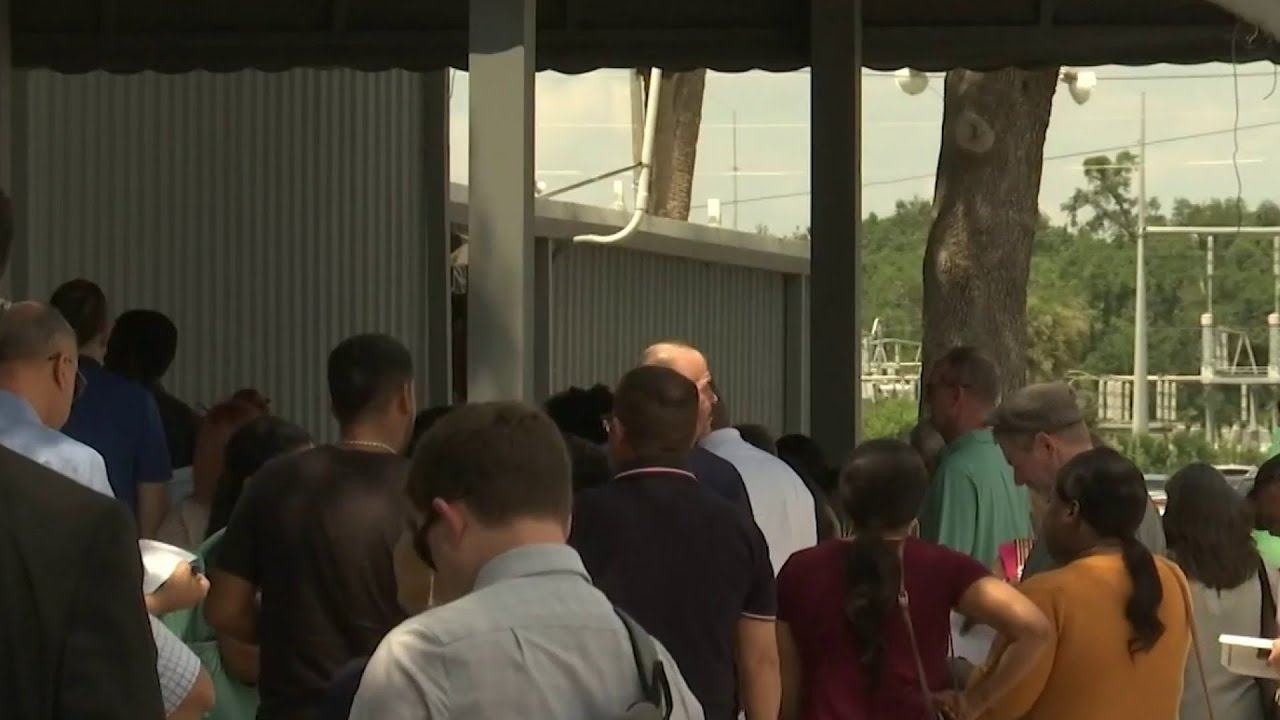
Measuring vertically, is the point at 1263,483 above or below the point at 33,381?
below

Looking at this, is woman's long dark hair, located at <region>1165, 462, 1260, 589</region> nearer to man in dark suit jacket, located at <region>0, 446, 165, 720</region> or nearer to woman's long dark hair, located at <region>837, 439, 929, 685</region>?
woman's long dark hair, located at <region>837, 439, 929, 685</region>

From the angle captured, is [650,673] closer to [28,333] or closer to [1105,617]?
[28,333]

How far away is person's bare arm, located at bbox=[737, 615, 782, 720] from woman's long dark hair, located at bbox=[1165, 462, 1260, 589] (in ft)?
6.15

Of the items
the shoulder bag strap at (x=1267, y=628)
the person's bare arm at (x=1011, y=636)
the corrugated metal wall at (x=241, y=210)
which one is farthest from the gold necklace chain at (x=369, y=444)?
the corrugated metal wall at (x=241, y=210)

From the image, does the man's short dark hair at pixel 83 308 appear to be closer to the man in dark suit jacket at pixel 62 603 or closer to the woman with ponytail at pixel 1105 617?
the woman with ponytail at pixel 1105 617

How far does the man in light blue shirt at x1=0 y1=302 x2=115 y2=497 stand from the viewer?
4.38 metres

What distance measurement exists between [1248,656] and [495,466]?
3.85 meters

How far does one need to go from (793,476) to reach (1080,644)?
142 centimetres

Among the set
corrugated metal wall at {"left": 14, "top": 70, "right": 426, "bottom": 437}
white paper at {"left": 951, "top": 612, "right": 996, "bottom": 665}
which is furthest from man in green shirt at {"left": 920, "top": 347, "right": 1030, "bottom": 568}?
corrugated metal wall at {"left": 14, "top": 70, "right": 426, "bottom": 437}

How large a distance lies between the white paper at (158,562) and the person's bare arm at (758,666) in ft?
4.25

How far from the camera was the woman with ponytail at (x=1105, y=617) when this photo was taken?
5.25m

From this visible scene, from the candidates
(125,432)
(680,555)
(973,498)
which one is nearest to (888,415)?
(973,498)

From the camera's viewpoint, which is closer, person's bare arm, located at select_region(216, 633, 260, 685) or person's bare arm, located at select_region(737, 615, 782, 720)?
person's bare arm, located at select_region(737, 615, 782, 720)

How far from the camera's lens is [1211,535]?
6.45 m
